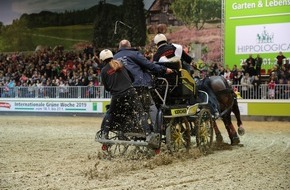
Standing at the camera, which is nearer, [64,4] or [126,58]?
[126,58]

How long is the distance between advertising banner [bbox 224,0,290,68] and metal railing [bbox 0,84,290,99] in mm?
2574

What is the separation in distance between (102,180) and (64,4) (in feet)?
101

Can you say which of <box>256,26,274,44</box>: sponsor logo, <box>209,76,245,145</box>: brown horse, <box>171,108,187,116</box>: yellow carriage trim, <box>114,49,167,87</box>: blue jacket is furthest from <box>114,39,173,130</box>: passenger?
<box>256,26,274,44</box>: sponsor logo

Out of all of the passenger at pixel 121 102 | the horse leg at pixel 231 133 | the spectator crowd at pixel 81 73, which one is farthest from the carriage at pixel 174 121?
the spectator crowd at pixel 81 73

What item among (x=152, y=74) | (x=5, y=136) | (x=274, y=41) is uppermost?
(x=274, y=41)

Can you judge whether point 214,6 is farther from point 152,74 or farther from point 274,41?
point 152,74

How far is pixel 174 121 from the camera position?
8.91 m

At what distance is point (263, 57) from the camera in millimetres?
23141

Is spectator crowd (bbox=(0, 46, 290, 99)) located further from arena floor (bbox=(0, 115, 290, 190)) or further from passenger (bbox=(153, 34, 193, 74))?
arena floor (bbox=(0, 115, 290, 190))

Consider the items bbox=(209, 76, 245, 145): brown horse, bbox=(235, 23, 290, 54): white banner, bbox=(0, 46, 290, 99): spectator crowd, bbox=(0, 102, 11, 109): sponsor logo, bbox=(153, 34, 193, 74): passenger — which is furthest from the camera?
bbox=(0, 102, 11, 109): sponsor logo

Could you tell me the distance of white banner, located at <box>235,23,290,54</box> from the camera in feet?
74.6

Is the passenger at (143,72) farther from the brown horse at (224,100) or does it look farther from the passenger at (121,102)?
the brown horse at (224,100)

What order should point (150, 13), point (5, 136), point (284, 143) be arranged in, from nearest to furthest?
1. point (284, 143)
2. point (5, 136)
3. point (150, 13)

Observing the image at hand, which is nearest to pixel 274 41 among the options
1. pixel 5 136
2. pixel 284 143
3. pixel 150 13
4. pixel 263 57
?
pixel 263 57
